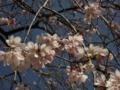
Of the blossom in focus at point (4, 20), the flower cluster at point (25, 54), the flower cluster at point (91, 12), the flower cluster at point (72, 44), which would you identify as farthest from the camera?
the blossom in focus at point (4, 20)

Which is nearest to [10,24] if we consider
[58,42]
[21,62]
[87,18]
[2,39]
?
[2,39]

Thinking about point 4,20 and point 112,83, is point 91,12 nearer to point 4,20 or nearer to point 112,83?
point 112,83

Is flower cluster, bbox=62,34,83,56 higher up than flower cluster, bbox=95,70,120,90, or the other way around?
flower cluster, bbox=62,34,83,56

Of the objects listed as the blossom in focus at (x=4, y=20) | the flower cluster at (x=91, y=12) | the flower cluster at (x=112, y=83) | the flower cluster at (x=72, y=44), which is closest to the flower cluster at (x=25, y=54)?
the flower cluster at (x=72, y=44)

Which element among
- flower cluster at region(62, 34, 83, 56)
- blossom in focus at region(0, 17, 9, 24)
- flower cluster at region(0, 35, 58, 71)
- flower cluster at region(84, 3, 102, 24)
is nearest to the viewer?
flower cluster at region(0, 35, 58, 71)

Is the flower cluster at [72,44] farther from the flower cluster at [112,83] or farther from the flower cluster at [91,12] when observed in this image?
the flower cluster at [91,12]

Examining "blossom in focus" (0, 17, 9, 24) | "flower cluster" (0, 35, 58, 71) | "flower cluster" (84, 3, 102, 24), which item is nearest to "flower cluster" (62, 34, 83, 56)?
"flower cluster" (0, 35, 58, 71)

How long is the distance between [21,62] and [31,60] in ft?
0.23

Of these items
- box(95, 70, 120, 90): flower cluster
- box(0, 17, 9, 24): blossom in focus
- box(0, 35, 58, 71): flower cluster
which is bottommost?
box(95, 70, 120, 90): flower cluster

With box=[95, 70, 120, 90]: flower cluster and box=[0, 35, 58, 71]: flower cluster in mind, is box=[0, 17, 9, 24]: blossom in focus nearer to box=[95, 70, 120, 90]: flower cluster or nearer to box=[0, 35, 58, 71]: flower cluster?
box=[0, 35, 58, 71]: flower cluster

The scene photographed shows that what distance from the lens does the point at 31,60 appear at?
3.25 ft

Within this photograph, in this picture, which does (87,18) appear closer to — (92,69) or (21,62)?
(92,69)

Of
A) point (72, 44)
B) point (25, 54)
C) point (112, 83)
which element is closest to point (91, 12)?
point (72, 44)

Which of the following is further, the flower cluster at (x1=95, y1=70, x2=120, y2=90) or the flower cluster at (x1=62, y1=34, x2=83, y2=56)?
the flower cluster at (x1=62, y1=34, x2=83, y2=56)
